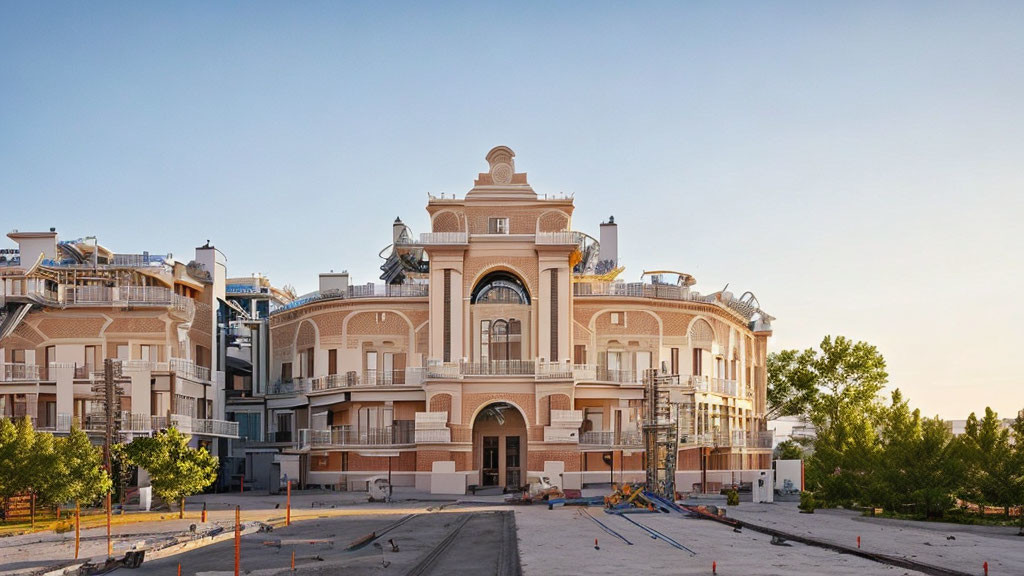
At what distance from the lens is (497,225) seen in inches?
3046

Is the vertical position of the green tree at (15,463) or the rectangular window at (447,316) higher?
the rectangular window at (447,316)

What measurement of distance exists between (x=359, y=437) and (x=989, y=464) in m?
41.6

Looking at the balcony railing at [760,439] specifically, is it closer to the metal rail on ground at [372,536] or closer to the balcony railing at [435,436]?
the balcony railing at [435,436]

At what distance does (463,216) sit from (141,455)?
30.7m

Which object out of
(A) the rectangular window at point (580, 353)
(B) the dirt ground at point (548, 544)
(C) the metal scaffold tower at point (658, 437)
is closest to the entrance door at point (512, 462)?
(A) the rectangular window at point (580, 353)

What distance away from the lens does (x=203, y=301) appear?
78.9 metres

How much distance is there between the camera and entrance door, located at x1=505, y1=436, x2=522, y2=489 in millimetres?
76062

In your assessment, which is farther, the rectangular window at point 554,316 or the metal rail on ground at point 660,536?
the rectangular window at point 554,316

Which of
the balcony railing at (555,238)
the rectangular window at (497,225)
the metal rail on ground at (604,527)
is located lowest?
the metal rail on ground at (604,527)

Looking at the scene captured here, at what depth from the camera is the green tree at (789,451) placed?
102 m

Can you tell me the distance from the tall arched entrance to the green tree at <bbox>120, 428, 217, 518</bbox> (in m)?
24.5

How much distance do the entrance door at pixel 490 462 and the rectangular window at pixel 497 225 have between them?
1430 centimetres

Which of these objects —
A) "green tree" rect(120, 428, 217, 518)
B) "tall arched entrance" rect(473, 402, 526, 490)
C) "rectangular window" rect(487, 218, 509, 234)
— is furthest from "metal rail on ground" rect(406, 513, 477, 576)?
"rectangular window" rect(487, 218, 509, 234)

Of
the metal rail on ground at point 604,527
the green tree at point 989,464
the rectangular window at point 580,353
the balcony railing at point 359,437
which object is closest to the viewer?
the metal rail on ground at point 604,527
